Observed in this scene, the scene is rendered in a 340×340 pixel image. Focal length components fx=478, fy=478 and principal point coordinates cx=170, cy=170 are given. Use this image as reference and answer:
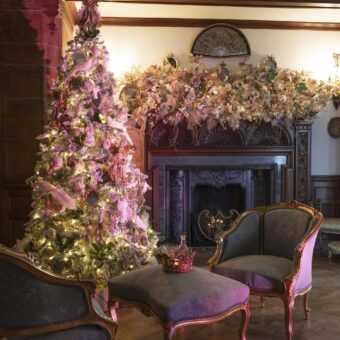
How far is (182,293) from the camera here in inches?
114

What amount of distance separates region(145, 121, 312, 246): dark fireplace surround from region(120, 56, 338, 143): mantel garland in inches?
7.3

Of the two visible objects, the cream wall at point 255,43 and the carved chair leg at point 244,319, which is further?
the cream wall at point 255,43

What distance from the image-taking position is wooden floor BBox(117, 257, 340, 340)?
354 centimetres

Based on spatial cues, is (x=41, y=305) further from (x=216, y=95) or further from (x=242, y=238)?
(x=216, y=95)

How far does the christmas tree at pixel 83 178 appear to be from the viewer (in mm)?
4137

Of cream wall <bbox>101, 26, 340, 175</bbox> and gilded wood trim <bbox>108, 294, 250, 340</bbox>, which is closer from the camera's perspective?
gilded wood trim <bbox>108, 294, 250, 340</bbox>

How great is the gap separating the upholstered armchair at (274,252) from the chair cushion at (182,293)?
0.47m

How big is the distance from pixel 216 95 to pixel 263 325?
3.13 meters

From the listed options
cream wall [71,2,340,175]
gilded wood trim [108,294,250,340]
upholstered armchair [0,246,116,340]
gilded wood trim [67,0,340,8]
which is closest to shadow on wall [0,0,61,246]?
cream wall [71,2,340,175]

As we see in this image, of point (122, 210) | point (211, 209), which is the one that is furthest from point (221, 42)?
point (122, 210)

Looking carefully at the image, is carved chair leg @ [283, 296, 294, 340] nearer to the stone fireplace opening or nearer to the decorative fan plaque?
the stone fireplace opening

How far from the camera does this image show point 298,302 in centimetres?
431

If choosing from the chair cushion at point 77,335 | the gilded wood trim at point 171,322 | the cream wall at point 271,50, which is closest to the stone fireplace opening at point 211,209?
the cream wall at point 271,50

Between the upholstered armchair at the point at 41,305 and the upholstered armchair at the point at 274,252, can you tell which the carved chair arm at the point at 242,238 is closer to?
the upholstered armchair at the point at 274,252
